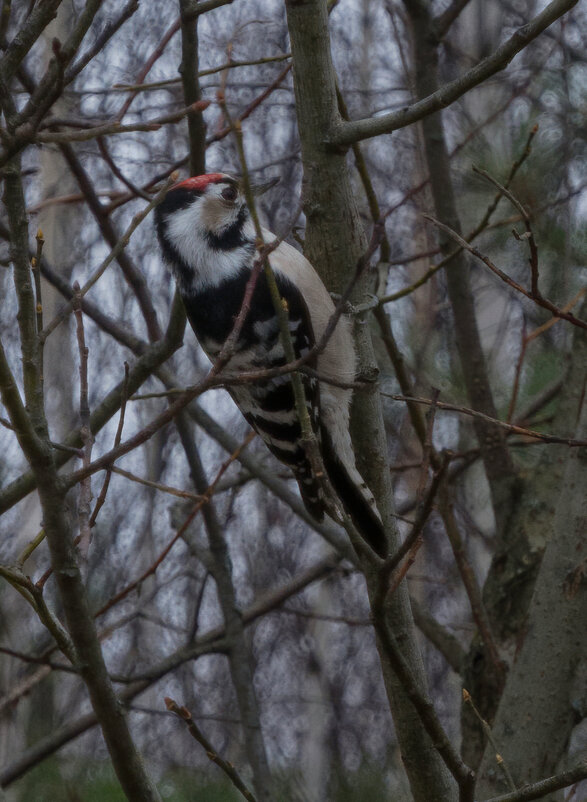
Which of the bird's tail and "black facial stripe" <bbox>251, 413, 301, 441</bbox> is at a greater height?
"black facial stripe" <bbox>251, 413, 301, 441</bbox>

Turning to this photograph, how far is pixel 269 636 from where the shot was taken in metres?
7.66

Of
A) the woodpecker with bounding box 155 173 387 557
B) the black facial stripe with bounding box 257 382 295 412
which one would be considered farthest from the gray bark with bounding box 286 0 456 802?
the black facial stripe with bounding box 257 382 295 412

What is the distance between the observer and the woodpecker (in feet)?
9.99

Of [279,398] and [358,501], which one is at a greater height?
[279,398]

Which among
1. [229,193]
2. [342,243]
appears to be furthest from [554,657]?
[229,193]

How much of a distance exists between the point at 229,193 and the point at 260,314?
1.63 ft

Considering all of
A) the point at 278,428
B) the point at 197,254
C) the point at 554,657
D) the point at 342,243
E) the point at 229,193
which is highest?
the point at 229,193

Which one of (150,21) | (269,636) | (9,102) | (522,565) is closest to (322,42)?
(9,102)

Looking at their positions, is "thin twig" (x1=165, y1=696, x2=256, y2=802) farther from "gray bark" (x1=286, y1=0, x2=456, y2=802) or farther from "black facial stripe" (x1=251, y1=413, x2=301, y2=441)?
"black facial stripe" (x1=251, y1=413, x2=301, y2=441)

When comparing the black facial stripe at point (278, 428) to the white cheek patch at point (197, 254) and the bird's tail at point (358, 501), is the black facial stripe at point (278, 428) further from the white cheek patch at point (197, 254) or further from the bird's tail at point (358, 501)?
the white cheek patch at point (197, 254)

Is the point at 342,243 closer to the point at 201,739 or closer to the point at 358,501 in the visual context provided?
the point at 358,501

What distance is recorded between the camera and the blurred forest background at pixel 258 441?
204 cm

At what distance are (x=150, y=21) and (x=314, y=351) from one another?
535 cm

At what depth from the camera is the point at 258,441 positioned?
21.5 ft
